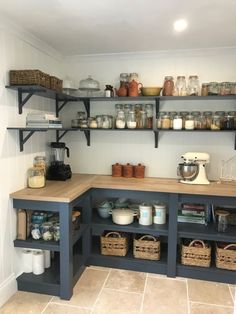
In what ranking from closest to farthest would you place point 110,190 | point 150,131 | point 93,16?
1. point 93,16
2. point 110,190
3. point 150,131

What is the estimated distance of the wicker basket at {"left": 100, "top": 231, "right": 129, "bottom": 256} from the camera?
265 cm

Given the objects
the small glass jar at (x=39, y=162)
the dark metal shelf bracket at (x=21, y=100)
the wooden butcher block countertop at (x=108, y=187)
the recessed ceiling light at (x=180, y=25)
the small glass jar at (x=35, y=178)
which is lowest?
the wooden butcher block countertop at (x=108, y=187)

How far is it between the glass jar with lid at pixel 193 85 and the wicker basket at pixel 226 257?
1.50 m

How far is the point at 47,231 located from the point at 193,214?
1.43 m

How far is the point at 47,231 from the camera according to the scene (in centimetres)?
228

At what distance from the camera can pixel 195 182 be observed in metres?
2.63

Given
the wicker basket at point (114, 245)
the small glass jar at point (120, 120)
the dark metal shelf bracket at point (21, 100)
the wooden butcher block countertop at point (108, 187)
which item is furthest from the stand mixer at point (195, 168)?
the dark metal shelf bracket at point (21, 100)

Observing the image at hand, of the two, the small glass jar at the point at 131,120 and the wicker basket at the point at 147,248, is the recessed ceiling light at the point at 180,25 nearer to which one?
the small glass jar at the point at 131,120

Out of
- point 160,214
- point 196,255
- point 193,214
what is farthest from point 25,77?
point 196,255

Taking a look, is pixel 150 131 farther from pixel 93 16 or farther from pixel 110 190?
pixel 93 16

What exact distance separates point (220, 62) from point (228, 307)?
224 cm

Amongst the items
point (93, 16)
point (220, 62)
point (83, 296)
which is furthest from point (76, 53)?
point (83, 296)

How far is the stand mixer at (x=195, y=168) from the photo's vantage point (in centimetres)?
263

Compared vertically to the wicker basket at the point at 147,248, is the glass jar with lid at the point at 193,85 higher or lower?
higher
